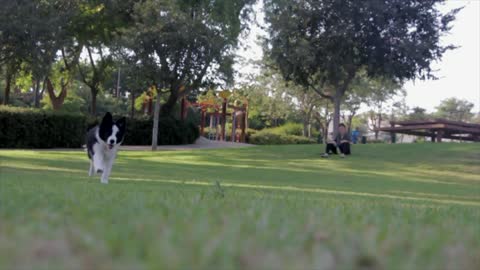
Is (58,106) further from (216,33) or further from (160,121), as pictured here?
(216,33)

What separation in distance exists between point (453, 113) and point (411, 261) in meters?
122

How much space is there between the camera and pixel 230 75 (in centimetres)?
3931

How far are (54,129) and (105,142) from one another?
26397 mm

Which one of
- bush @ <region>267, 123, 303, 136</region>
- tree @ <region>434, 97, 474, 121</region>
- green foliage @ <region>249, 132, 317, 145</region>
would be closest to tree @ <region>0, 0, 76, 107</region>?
green foliage @ <region>249, 132, 317, 145</region>

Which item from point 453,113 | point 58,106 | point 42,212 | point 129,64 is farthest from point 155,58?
point 453,113

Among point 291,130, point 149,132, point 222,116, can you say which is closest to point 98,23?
point 149,132

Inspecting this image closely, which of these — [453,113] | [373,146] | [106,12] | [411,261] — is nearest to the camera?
[411,261]

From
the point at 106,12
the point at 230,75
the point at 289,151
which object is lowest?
the point at 289,151

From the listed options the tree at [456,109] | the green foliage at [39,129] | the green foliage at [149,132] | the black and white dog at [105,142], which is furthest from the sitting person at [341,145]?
the tree at [456,109]

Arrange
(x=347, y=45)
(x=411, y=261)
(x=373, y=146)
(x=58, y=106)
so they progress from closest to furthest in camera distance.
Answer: (x=411, y=261) → (x=347, y=45) → (x=373, y=146) → (x=58, y=106)

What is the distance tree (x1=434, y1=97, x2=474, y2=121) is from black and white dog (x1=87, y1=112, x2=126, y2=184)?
109444mm

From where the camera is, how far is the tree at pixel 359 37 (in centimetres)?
3441

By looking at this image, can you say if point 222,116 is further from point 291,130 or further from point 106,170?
point 106,170

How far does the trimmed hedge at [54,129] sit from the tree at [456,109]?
8313 cm
